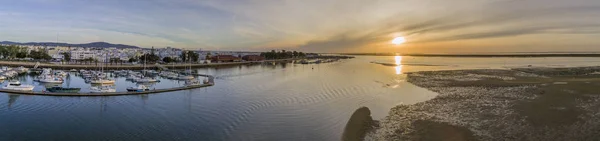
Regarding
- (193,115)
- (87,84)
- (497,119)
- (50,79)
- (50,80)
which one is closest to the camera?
(497,119)

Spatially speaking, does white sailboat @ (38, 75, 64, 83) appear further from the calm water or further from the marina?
the calm water

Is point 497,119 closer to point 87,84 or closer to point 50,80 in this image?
point 87,84

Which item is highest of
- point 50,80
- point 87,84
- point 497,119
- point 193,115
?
point 50,80

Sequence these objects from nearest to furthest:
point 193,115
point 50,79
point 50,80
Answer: point 193,115, point 50,80, point 50,79

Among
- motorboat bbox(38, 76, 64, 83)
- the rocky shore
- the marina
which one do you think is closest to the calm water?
the marina

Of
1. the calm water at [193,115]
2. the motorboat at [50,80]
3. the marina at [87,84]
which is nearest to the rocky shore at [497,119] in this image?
the calm water at [193,115]

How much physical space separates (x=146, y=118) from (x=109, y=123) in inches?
66.2

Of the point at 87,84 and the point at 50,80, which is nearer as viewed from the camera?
the point at 87,84

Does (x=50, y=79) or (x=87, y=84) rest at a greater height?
(x=50, y=79)

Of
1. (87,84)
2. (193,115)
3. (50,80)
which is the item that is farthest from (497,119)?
(50,80)

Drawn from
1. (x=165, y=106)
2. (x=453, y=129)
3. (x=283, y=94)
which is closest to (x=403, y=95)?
(x=283, y=94)

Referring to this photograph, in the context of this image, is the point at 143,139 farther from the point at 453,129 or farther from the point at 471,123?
the point at 471,123

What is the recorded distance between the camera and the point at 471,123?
567 inches

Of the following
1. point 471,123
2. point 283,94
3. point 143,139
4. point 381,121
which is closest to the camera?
point 143,139
